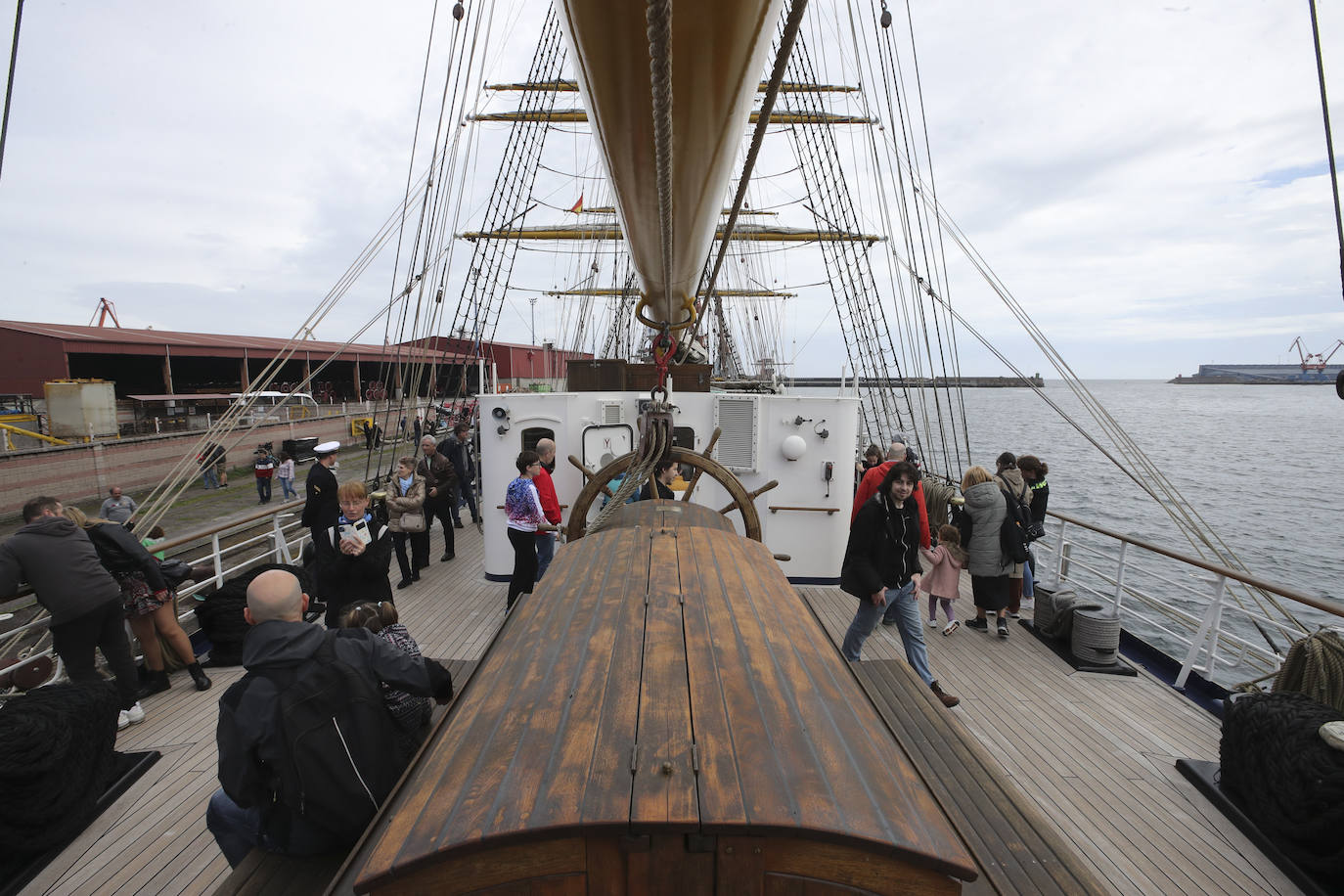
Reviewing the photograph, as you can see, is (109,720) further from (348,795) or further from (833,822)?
(833,822)

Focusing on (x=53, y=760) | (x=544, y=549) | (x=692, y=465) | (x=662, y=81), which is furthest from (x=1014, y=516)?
(x=53, y=760)

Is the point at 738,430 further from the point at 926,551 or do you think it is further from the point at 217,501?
the point at 217,501

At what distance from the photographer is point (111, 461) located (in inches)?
714

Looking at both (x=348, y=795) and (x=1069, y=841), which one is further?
(x=1069, y=841)

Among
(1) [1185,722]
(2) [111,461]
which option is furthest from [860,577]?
(2) [111,461]

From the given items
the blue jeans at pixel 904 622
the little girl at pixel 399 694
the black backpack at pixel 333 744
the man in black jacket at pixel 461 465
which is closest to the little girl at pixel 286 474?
the man in black jacket at pixel 461 465

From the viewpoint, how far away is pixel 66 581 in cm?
316

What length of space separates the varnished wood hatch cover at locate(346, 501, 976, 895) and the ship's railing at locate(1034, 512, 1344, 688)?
2.99 meters

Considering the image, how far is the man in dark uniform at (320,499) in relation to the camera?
4605mm

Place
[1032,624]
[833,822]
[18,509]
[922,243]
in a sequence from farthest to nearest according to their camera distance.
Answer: [18,509] < [922,243] < [1032,624] < [833,822]

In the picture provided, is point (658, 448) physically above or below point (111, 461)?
above

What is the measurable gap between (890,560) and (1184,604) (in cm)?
1185

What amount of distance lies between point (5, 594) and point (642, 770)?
3597mm

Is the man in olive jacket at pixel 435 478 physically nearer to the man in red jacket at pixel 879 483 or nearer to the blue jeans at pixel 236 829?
the man in red jacket at pixel 879 483
